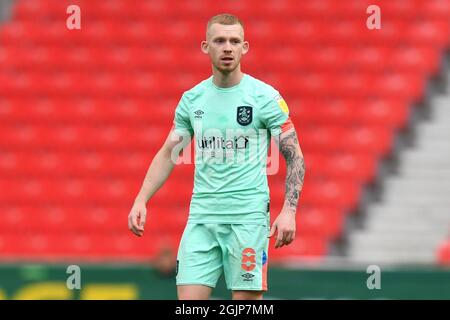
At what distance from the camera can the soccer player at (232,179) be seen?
6.49 metres

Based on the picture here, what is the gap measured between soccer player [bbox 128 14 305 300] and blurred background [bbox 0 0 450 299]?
4.60 m

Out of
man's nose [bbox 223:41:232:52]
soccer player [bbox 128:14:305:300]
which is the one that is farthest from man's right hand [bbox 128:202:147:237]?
man's nose [bbox 223:41:232:52]

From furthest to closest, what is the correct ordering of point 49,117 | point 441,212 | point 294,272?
point 49,117
point 441,212
point 294,272

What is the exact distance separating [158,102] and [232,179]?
7.50m

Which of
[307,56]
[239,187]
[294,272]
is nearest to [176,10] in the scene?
[307,56]

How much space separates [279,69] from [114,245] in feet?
8.57

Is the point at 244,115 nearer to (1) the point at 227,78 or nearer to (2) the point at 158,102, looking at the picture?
(1) the point at 227,78

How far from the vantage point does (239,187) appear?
650 centimetres

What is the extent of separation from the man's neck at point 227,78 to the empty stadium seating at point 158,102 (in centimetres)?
557

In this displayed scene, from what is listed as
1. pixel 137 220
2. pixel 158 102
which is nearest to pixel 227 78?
pixel 137 220

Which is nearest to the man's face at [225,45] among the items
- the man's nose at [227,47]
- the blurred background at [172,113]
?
the man's nose at [227,47]

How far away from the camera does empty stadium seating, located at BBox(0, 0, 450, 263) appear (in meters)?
12.9
